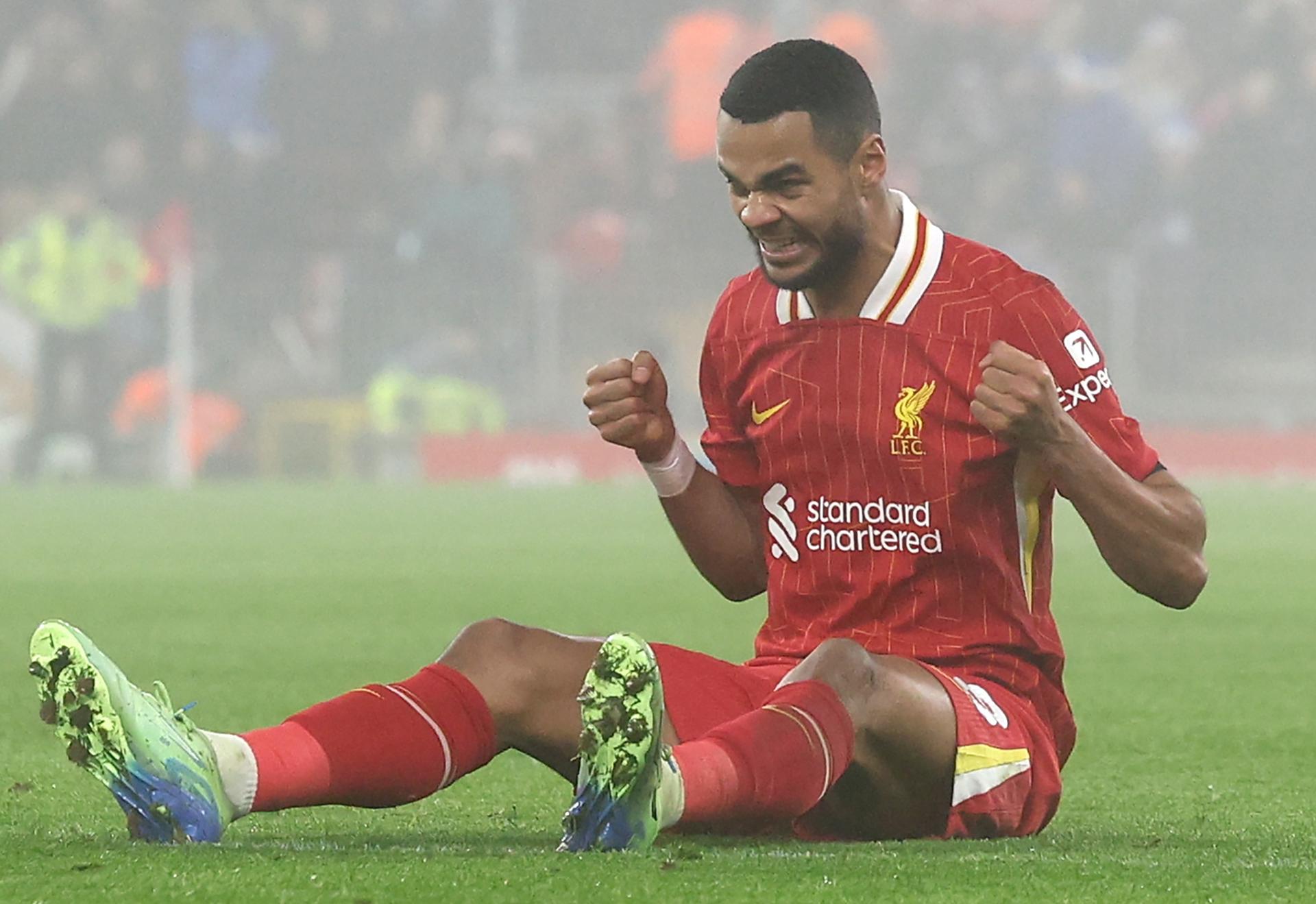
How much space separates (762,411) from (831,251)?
0.27 m

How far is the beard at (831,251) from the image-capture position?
9.91 ft

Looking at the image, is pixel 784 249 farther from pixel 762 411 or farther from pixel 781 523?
pixel 781 523

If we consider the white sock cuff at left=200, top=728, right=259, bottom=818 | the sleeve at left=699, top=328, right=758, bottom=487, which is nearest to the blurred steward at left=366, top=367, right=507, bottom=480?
the sleeve at left=699, top=328, right=758, bottom=487

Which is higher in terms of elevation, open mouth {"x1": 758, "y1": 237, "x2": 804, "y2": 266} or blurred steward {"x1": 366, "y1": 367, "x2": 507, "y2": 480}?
blurred steward {"x1": 366, "y1": 367, "x2": 507, "y2": 480}

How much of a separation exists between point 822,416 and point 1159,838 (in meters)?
0.67

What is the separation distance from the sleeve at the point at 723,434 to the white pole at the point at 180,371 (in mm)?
20033

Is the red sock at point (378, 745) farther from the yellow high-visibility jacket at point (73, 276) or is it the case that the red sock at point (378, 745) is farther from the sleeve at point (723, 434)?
the yellow high-visibility jacket at point (73, 276)

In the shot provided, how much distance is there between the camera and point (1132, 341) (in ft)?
78.6

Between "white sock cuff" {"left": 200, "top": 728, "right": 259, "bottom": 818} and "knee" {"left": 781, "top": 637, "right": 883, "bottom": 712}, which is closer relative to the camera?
"white sock cuff" {"left": 200, "top": 728, "right": 259, "bottom": 818}

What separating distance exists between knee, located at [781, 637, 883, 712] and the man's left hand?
0.30 metres

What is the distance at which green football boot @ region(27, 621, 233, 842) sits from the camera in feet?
8.09

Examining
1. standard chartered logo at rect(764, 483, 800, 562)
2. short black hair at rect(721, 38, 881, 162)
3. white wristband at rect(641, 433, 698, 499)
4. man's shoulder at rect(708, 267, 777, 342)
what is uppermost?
short black hair at rect(721, 38, 881, 162)

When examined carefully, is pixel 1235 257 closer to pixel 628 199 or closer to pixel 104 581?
pixel 628 199

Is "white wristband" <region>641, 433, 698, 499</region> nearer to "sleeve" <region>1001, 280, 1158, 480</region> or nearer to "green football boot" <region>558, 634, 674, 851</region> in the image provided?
"sleeve" <region>1001, 280, 1158, 480</region>
